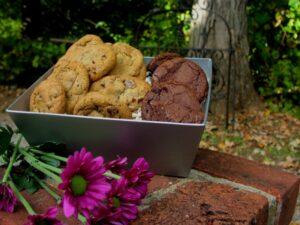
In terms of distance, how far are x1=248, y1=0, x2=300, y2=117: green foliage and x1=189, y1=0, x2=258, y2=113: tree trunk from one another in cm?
39

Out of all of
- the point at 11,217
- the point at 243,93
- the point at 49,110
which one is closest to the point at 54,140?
the point at 49,110

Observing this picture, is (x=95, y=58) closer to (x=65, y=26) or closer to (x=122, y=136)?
(x=122, y=136)

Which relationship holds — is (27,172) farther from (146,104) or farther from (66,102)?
(146,104)

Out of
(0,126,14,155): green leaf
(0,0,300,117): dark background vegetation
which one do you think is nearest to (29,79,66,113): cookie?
(0,126,14,155): green leaf

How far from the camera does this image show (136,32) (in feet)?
15.4

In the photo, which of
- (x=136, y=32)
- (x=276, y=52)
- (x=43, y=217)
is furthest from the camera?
(x=136, y=32)

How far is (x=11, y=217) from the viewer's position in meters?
0.99

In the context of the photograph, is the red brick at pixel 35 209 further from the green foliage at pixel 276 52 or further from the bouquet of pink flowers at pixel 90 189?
the green foliage at pixel 276 52

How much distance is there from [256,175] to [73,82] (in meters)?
0.51

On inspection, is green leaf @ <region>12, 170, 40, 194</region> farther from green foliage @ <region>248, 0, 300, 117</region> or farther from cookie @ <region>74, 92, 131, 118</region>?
green foliage @ <region>248, 0, 300, 117</region>

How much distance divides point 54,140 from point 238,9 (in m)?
3.14

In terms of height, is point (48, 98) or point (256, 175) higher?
point (48, 98)

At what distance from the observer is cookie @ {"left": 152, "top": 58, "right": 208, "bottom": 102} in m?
1.21

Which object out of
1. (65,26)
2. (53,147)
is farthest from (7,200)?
(65,26)
